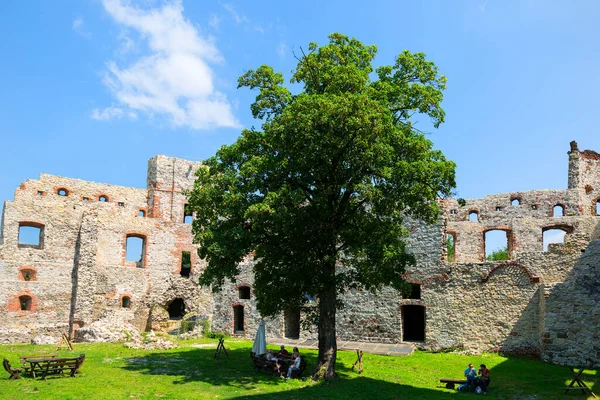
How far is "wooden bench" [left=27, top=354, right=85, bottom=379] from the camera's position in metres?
15.6

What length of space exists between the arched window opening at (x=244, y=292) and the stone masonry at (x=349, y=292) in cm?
5

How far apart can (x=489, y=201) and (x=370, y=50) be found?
22694 mm

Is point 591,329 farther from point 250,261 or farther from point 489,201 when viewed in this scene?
point 489,201

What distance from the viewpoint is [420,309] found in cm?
2781

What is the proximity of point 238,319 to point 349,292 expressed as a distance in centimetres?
751

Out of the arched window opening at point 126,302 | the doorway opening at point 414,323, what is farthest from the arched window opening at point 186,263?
the doorway opening at point 414,323

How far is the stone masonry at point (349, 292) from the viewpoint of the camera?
20.1 meters

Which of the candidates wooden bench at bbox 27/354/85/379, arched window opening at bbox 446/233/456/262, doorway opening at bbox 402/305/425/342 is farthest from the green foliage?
wooden bench at bbox 27/354/85/379

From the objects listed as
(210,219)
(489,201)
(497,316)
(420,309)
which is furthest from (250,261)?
(489,201)

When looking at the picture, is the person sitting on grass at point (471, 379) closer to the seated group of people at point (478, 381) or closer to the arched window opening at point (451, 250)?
the seated group of people at point (478, 381)

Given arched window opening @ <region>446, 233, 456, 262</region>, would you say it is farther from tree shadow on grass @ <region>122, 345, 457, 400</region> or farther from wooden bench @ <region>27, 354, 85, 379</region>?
wooden bench @ <region>27, 354, 85, 379</region>

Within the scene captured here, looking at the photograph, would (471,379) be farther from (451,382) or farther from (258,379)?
(258,379)

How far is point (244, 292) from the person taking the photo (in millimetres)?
28438

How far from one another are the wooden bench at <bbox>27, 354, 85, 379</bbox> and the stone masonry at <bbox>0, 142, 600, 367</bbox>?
5853 mm
